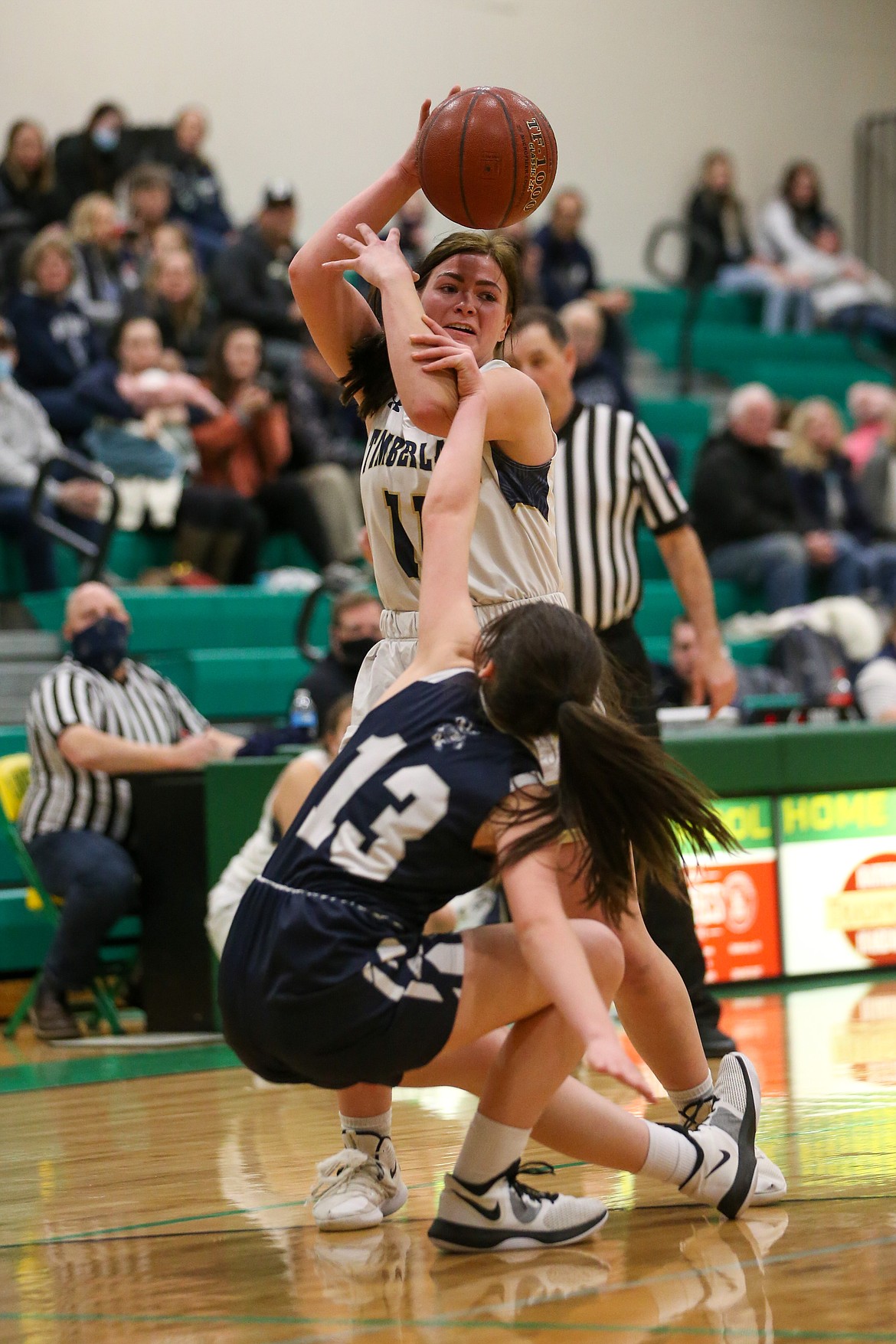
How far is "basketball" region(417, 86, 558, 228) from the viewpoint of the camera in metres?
3.15

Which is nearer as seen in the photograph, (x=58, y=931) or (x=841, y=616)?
(x=58, y=931)

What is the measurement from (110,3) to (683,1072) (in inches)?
421

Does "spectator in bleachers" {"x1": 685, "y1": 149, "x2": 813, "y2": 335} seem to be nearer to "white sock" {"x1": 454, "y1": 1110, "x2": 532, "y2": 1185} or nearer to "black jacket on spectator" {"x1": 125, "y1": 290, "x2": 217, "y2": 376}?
"black jacket on spectator" {"x1": 125, "y1": 290, "x2": 217, "y2": 376}

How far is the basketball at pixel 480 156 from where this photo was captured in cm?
315

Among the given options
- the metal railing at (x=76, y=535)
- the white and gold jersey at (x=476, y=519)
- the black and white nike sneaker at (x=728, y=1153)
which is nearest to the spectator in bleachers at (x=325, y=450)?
the metal railing at (x=76, y=535)

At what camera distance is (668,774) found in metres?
2.61

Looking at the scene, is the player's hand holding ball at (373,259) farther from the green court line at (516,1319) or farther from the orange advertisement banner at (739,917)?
the orange advertisement banner at (739,917)

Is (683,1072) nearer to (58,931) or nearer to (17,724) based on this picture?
(58,931)

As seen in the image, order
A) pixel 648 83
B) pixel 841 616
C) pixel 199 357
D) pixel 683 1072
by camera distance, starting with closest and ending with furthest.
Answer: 1. pixel 683 1072
2. pixel 841 616
3. pixel 199 357
4. pixel 648 83

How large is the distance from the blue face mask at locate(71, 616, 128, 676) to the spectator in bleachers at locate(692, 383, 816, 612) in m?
4.09

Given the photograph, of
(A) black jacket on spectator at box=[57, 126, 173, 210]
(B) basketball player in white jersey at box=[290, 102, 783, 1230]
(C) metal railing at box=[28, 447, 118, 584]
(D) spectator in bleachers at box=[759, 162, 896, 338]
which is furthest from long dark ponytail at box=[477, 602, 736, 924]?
(D) spectator in bleachers at box=[759, 162, 896, 338]

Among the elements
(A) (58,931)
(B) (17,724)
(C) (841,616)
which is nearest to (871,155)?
(C) (841,616)

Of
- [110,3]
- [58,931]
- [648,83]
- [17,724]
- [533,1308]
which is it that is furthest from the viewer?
[648,83]

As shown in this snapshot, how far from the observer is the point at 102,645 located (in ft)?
20.4
